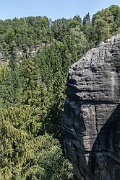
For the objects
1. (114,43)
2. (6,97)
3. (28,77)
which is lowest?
(6,97)

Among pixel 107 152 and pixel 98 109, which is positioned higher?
pixel 98 109

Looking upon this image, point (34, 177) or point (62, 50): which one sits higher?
point (62, 50)

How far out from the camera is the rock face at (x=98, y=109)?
19.5 meters

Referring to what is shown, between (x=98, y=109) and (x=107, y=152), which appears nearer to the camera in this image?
(x=98, y=109)

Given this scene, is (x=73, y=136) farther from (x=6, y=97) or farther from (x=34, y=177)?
(x=6, y=97)

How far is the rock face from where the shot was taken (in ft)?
63.9

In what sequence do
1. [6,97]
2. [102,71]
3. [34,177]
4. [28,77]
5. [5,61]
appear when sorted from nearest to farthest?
[102,71]
[34,177]
[28,77]
[6,97]
[5,61]

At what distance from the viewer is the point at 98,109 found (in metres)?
20.0

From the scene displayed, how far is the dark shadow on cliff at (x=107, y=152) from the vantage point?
19.5m

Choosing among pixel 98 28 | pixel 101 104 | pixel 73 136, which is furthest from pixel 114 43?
pixel 98 28

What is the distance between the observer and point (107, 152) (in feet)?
66.3

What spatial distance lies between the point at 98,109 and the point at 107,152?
3.06 metres

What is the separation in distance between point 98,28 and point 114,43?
48896mm

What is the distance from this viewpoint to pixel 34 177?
2336 cm
